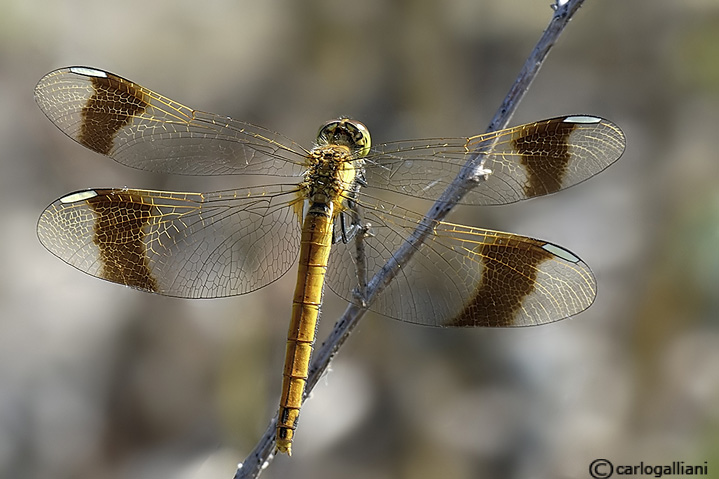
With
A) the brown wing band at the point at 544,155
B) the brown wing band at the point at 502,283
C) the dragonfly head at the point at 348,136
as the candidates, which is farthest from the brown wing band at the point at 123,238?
the brown wing band at the point at 544,155

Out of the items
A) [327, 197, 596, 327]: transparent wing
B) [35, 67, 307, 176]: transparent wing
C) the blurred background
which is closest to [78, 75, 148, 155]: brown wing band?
[35, 67, 307, 176]: transparent wing

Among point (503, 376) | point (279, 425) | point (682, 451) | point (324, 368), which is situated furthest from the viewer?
point (503, 376)

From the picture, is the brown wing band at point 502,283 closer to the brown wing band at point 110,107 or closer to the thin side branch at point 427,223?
the thin side branch at point 427,223

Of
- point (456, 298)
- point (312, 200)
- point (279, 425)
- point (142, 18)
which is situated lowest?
point (279, 425)

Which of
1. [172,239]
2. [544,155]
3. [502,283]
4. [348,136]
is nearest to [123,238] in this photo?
[172,239]

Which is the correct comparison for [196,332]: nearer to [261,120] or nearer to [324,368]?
[261,120]

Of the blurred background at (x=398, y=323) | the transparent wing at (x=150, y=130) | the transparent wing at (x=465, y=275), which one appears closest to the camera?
the transparent wing at (x=465, y=275)

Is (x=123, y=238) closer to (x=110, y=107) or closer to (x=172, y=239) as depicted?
(x=172, y=239)

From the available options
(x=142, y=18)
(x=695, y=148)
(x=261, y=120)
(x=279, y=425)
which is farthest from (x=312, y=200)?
(x=695, y=148)
